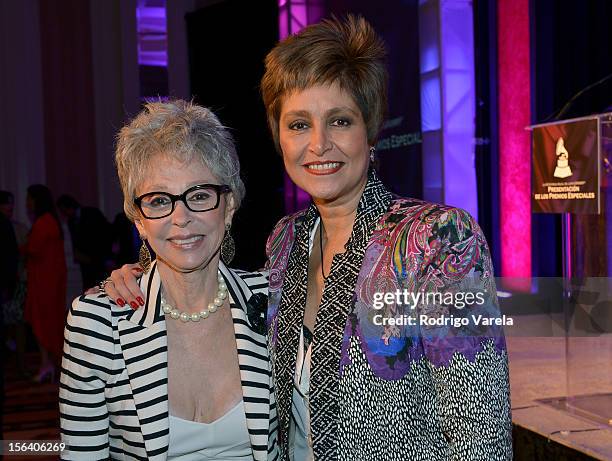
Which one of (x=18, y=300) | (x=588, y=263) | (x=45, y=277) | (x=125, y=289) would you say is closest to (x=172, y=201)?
(x=125, y=289)

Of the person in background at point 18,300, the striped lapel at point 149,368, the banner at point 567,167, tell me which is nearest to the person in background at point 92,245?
the person in background at point 18,300

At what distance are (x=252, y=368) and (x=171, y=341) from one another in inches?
8.6

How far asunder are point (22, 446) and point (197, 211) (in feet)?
3.96

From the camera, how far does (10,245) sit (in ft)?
17.5

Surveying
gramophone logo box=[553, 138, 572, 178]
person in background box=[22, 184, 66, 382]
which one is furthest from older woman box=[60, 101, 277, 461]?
person in background box=[22, 184, 66, 382]

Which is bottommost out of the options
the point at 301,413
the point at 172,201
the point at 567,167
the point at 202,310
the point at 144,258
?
the point at 301,413

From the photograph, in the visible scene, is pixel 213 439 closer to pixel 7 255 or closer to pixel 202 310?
pixel 202 310

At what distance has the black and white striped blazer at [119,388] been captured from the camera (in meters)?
1.65

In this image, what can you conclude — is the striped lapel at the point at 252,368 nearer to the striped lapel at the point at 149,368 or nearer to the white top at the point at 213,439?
the white top at the point at 213,439

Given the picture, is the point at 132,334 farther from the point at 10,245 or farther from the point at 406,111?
the point at 406,111

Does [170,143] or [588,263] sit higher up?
[170,143]

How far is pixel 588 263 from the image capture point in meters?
3.28

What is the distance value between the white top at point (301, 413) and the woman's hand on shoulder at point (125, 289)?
414mm

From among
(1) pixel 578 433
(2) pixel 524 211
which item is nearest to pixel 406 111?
(2) pixel 524 211
